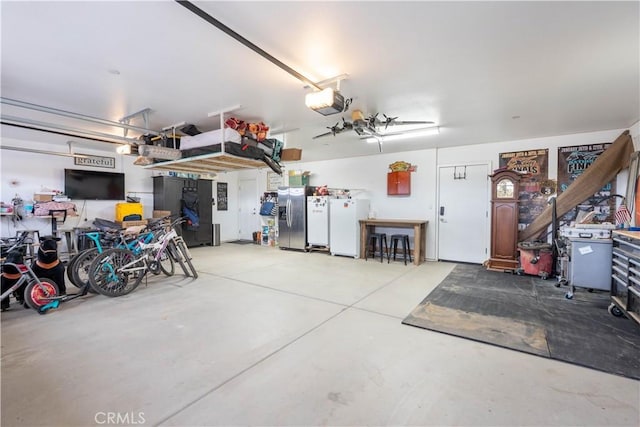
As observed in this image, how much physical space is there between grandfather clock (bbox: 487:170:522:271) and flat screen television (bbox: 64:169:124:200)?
319 inches

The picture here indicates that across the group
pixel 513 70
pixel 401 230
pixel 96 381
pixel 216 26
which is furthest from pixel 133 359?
pixel 401 230

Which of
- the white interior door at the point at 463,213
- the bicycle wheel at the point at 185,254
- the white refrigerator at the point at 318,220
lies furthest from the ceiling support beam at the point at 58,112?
the white interior door at the point at 463,213

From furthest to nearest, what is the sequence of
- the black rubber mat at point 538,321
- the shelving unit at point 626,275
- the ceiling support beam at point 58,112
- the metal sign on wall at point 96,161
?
the metal sign on wall at point 96,161
the ceiling support beam at point 58,112
the shelving unit at point 626,275
the black rubber mat at point 538,321

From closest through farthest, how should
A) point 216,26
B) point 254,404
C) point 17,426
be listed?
point 17,426
point 254,404
point 216,26

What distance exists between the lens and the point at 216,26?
203cm

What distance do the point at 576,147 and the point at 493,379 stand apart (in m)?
4.99

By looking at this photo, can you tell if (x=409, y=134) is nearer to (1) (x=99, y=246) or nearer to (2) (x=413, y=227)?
(2) (x=413, y=227)

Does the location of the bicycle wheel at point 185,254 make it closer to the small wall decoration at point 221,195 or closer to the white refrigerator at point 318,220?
the white refrigerator at point 318,220

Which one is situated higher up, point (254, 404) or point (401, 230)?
point (401, 230)

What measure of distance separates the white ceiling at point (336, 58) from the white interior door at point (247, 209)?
5.28 m

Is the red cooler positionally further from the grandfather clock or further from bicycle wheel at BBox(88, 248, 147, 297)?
bicycle wheel at BBox(88, 248, 147, 297)

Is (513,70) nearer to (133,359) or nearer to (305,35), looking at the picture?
(305,35)

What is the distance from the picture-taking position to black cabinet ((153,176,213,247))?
7.32 metres

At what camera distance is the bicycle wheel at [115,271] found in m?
3.72
